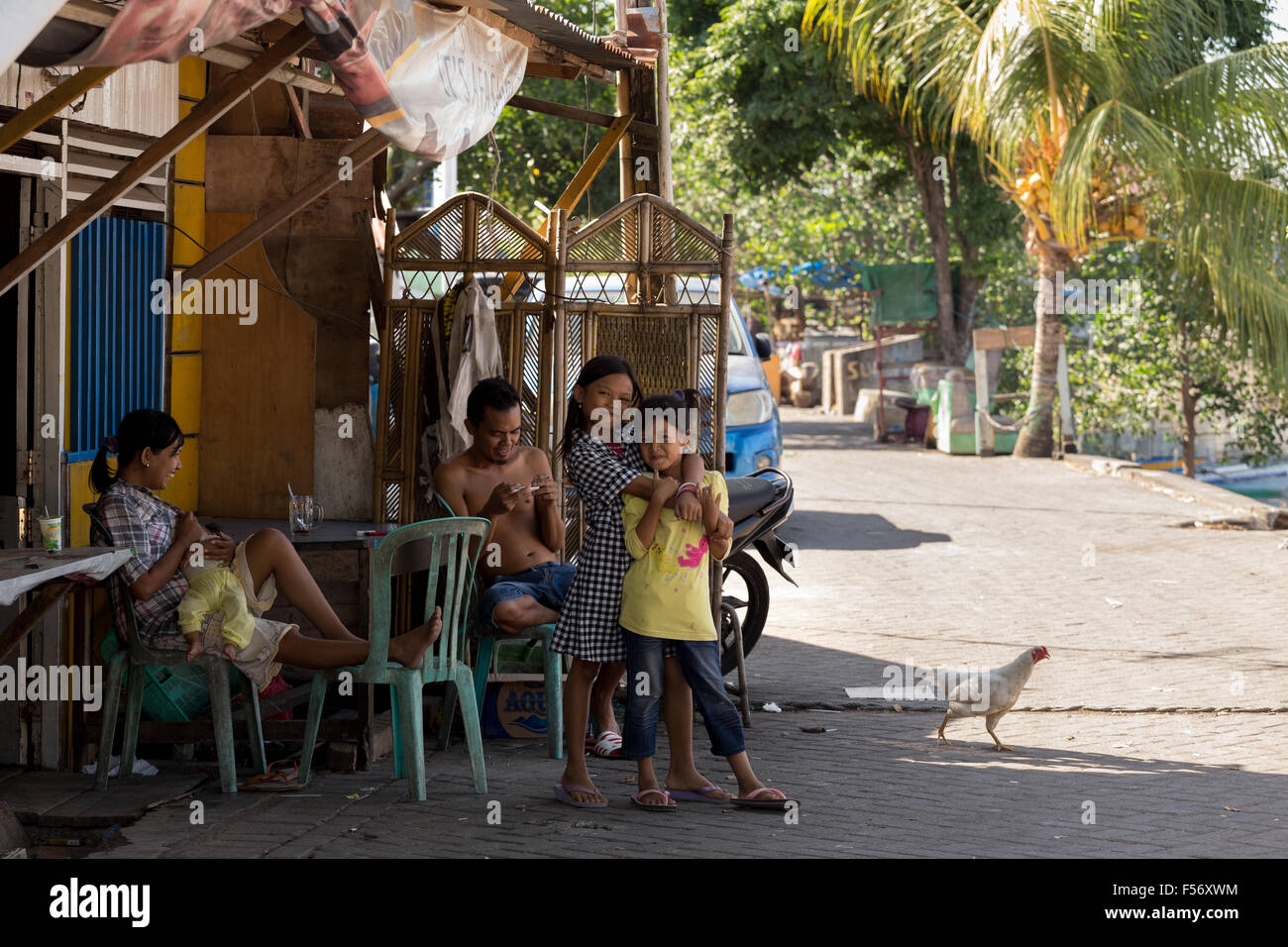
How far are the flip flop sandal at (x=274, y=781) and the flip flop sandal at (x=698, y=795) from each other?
149 cm

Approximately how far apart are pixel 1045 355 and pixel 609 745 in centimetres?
1554

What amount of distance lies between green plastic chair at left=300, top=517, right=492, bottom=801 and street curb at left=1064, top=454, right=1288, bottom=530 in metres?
10.9

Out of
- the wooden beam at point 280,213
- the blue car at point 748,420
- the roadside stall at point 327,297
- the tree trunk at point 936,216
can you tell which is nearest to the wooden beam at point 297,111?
the roadside stall at point 327,297

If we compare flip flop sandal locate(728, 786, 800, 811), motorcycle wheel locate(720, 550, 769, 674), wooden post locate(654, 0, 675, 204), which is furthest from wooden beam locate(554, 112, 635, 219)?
flip flop sandal locate(728, 786, 800, 811)

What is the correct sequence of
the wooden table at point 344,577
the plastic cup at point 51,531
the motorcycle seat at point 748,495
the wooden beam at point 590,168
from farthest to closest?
the wooden beam at point 590,168
the motorcycle seat at point 748,495
the wooden table at point 344,577
the plastic cup at point 51,531

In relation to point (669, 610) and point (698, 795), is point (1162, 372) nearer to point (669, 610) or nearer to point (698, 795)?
point (698, 795)

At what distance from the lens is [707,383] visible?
7.50 meters

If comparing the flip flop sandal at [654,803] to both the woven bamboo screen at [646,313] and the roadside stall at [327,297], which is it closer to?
the roadside stall at [327,297]

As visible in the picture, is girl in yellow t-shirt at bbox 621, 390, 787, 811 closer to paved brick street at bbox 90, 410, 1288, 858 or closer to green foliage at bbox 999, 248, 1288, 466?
paved brick street at bbox 90, 410, 1288, 858

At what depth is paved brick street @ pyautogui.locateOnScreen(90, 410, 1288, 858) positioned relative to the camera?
5.16 meters

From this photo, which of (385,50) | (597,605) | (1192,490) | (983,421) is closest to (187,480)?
(597,605)

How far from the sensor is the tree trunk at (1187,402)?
19.6 m
